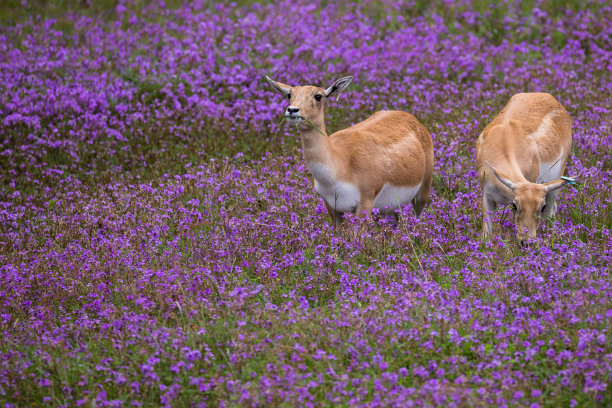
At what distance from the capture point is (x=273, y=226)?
8.34m

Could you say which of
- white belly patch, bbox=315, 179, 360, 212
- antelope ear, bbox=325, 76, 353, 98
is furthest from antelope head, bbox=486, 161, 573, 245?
antelope ear, bbox=325, 76, 353, 98

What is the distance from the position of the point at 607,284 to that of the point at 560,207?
9.56 ft

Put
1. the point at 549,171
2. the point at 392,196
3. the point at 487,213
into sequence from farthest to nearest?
the point at 549,171 → the point at 392,196 → the point at 487,213

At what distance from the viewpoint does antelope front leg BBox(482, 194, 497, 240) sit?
794cm

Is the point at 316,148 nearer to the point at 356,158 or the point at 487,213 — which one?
the point at 356,158

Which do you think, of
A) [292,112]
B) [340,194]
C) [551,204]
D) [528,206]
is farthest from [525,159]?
[292,112]

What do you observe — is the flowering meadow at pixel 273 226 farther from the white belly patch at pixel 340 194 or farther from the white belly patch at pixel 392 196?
the white belly patch at pixel 340 194

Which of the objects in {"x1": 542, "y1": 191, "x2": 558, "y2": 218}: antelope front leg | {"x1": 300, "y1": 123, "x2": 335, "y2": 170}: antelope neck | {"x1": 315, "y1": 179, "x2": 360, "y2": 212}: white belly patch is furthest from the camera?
{"x1": 542, "y1": 191, "x2": 558, "y2": 218}: antelope front leg

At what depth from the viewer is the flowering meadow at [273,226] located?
5406mm

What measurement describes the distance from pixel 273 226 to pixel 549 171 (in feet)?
12.1

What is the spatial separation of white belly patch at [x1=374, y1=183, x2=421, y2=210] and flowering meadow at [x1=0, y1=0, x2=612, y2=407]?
23 cm

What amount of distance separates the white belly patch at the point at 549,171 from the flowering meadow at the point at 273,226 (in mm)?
350

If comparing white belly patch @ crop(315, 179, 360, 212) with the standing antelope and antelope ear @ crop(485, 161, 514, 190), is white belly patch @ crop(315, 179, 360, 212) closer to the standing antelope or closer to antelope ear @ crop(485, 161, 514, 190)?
the standing antelope

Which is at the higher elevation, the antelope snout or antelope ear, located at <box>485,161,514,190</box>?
the antelope snout
